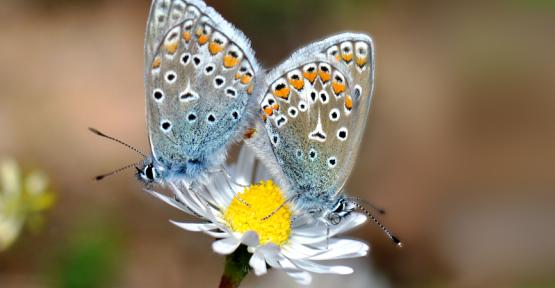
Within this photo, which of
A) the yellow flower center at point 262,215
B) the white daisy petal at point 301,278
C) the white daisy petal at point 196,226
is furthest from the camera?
the yellow flower center at point 262,215

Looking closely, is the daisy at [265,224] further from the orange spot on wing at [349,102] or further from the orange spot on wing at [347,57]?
the orange spot on wing at [347,57]

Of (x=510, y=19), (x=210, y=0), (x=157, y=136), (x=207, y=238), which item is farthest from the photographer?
(x=510, y=19)

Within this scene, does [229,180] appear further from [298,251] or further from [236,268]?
[236,268]

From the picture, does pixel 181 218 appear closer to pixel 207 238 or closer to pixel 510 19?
pixel 207 238

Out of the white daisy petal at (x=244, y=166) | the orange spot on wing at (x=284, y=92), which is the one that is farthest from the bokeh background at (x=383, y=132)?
the orange spot on wing at (x=284, y=92)

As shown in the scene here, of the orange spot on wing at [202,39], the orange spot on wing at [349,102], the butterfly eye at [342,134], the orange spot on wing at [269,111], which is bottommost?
the butterfly eye at [342,134]

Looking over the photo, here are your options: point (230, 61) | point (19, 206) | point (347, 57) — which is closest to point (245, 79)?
point (230, 61)

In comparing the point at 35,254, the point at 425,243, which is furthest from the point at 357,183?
the point at 35,254

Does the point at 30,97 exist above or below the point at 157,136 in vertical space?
below
